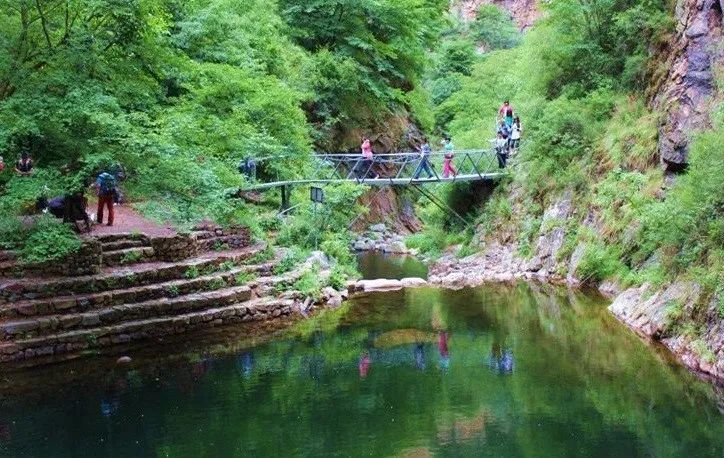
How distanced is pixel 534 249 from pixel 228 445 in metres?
13.6

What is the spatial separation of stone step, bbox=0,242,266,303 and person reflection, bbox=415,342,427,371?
5.13m

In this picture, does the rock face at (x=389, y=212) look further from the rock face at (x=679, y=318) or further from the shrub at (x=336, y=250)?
the rock face at (x=679, y=318)

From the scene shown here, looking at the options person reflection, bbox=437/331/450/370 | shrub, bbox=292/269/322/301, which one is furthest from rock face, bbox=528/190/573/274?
person reflection, bbox=437/331/450/370

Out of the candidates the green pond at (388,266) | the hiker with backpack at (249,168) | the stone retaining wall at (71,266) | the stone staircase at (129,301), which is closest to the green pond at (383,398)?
the stone staircase at (129,301)

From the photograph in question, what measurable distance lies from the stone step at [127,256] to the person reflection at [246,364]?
3701mm

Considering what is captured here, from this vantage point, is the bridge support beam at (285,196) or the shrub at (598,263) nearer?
the shrub at (598,263)

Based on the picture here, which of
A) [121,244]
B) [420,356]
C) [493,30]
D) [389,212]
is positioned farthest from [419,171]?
[493,30]

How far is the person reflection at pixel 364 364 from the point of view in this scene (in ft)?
36.4

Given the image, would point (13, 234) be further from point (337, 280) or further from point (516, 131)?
point (516, 131)

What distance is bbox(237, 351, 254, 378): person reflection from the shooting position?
36.6 feet

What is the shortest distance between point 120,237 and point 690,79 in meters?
13.0

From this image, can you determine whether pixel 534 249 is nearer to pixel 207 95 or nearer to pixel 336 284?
pixel 336 284

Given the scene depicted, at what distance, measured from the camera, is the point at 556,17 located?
21.0 metres

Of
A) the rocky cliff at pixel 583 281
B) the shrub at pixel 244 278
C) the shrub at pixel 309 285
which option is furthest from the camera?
the shrub at pixel 309 285
